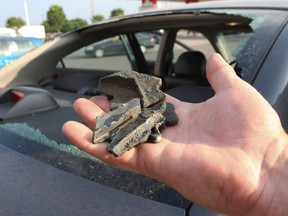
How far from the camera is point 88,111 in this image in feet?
4.63

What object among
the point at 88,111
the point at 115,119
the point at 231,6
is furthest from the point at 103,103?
the point at 231,6

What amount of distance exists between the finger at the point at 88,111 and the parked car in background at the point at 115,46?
214 cm

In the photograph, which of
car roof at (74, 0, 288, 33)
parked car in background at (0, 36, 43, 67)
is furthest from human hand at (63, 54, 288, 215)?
parked car in background at (0, 36, 43, 67)

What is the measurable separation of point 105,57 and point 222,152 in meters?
3.43

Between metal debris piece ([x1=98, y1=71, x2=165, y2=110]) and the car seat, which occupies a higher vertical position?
metal debris piece ([x1=98, y1=71, x2=165, y2=110])

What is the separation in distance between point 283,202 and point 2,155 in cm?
110

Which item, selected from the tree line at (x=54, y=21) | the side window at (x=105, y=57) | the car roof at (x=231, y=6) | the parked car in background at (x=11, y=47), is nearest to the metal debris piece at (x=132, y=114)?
the car roof at (x=231, y=6)

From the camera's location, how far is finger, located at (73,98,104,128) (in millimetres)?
1394

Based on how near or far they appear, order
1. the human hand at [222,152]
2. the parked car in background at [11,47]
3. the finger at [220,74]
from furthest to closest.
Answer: the parked car in background at [11,47]
the finger at [220,74]
the human hand at [222,152]

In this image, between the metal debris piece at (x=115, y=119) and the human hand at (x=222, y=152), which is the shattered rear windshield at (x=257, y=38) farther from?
the metal debris piece at (x=115, y=119)

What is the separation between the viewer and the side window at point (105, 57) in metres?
3.64

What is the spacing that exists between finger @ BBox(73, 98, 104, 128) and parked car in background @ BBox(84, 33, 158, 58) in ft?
7.01

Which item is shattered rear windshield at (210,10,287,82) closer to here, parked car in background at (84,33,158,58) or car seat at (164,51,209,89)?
car seat at (164,51,209,89)

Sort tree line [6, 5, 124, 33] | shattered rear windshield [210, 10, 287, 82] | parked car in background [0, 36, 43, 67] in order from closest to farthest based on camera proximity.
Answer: shattered rear windshield [210, 10, 287, 82] < parked car in background [0, 36, 43, 67] < tree line [6, 5, 124, 33]
